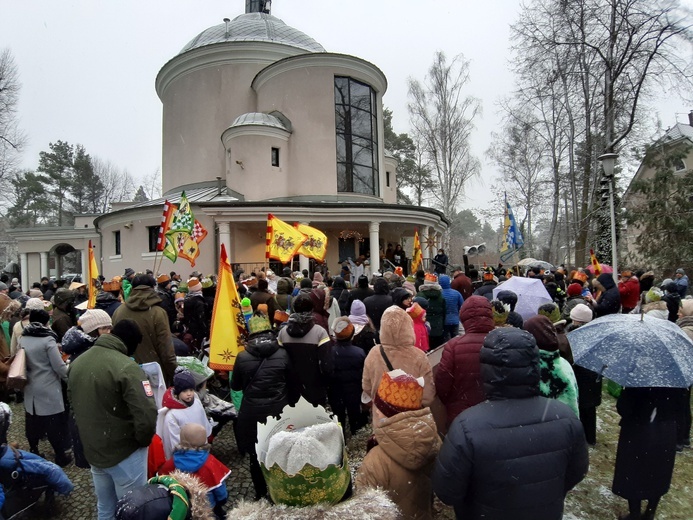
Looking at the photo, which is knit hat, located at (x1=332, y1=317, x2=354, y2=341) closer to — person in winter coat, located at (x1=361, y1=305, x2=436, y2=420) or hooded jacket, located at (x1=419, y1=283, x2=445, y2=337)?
person in winter coat, located at (x1=361, y1=305, x2=436, y2=420)

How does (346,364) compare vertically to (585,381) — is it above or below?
above

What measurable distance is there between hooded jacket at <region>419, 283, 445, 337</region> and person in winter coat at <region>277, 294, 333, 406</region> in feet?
12.4

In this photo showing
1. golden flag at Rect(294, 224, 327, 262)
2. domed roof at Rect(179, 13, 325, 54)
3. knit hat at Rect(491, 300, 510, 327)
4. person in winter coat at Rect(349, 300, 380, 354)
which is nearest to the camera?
knit hat at Rect(491, 300, 510, 327)

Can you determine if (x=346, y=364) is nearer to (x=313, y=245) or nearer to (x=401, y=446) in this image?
(x=401, y=446)

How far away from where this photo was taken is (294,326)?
429cm

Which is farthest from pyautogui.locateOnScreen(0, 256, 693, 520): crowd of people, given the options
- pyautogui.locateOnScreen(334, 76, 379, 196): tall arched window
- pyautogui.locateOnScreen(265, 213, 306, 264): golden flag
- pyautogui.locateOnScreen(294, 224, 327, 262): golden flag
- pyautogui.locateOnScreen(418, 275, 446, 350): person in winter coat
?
pyautogui.locateOnScreen(334, 76, 379, 196): tall arched window

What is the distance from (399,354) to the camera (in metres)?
3.80

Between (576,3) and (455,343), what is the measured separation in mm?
20288

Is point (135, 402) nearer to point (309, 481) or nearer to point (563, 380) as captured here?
point (309, 481)

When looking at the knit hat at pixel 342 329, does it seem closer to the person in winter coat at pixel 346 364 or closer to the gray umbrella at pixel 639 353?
the person in winter coat at pixel 346 364

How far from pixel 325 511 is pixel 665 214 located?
779 inches

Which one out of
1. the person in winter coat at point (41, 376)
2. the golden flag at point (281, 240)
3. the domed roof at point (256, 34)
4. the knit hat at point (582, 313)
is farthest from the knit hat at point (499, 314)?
the domed roof at point (256, 34)

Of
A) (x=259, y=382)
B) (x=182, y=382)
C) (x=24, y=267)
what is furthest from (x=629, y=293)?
(x=24, y=267)

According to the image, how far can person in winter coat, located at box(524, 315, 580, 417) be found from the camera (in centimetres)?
360
